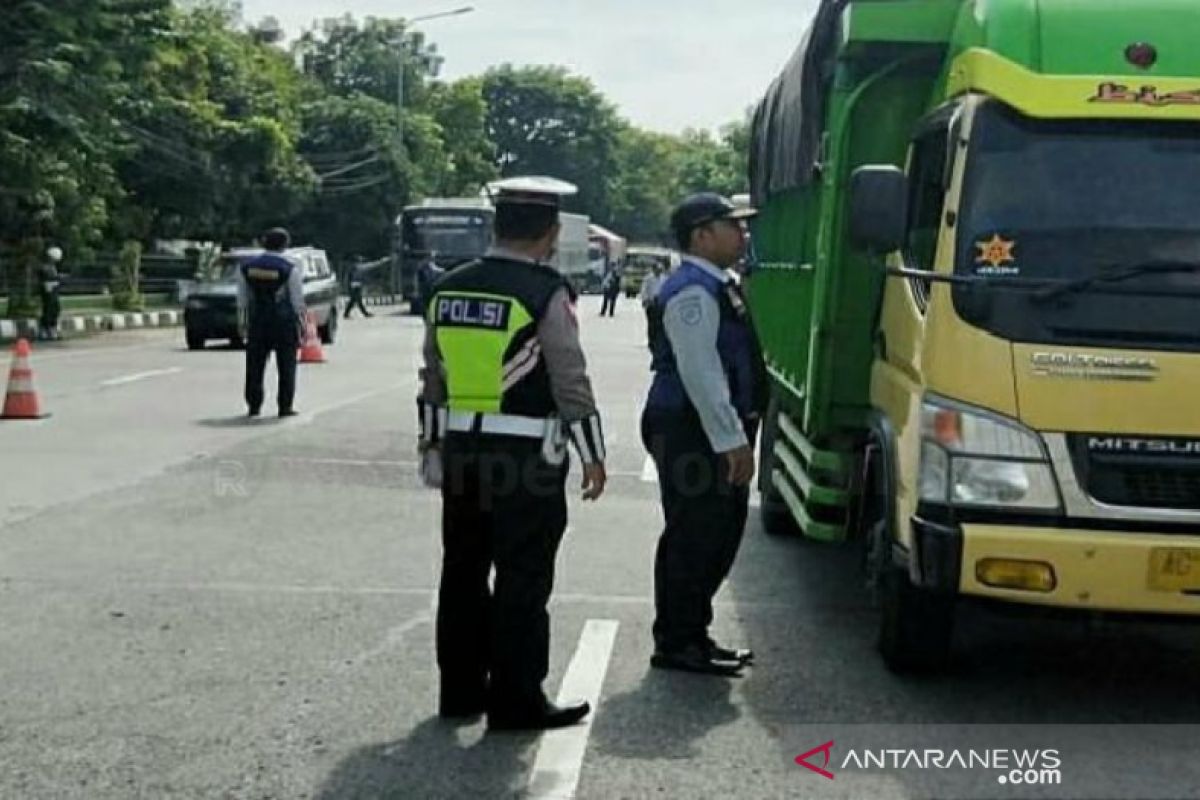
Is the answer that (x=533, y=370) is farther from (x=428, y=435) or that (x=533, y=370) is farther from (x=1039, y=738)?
(x=1039, y=738)

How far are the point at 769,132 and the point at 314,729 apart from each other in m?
6.31

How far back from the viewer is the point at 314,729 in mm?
6012

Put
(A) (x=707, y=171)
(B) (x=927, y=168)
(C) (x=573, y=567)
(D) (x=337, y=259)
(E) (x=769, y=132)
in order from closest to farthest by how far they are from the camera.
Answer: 1. (B) (x=927, y=168)
2. (C) (x=573, y=567)
3. (E) (x=769, y=132)
4. (D) (x=337, y=259)
5. (A) (x=707, y=171)

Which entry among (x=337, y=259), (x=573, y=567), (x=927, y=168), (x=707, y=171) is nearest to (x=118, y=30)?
(x=573, y=567)

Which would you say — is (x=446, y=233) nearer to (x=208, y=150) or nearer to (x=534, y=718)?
(x=208, y=150)

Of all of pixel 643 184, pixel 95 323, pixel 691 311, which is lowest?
pixel 95 323

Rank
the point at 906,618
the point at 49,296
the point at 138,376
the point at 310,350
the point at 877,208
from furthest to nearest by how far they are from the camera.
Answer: the point at 49,296
the point at 310,350
the point at 138,376
the point at 906,618
the point at 877,208

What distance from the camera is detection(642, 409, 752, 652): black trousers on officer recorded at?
6.86 m

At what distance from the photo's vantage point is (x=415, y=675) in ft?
22.4

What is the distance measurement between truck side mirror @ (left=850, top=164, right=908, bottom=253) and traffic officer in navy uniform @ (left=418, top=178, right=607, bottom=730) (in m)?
1.13

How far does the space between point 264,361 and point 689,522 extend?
399 inches

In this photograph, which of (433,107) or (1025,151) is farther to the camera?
(433,107)

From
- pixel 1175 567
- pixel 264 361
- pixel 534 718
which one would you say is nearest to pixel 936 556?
pixel 1175 567

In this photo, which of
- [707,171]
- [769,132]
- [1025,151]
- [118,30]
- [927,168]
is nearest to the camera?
[1025,151]
